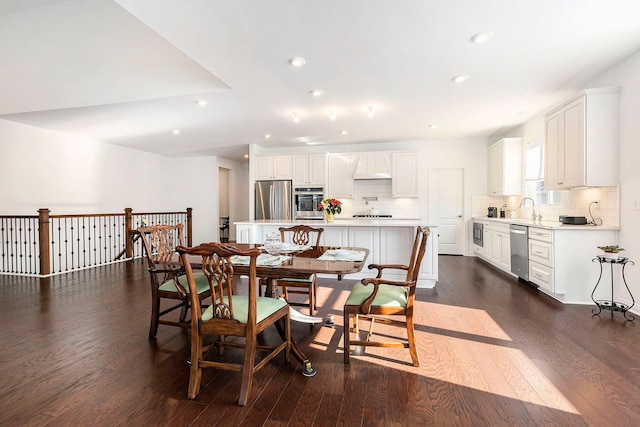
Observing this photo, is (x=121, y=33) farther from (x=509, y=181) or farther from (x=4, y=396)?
(x=509, y=181)

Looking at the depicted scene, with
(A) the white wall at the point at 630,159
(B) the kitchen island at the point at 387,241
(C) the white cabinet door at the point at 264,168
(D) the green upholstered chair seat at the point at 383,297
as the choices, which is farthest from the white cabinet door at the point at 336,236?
A: (A) the white wall at the point at 630,159

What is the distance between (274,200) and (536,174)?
5124 mm

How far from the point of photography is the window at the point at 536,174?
5.03 m

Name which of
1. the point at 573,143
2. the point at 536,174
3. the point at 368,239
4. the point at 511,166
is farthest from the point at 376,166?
the point at 573,143

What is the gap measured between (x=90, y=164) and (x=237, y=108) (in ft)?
14.0

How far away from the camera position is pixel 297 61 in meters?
3.04

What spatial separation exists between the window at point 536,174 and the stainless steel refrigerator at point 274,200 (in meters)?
4.64

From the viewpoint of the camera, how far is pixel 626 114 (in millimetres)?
3230

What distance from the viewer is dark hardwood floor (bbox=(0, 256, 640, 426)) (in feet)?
5.28

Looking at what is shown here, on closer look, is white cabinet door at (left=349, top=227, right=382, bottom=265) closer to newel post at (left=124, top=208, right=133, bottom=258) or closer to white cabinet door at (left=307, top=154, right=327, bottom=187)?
white cabinet door at (left=307, top=154, right=327, bottom=187)

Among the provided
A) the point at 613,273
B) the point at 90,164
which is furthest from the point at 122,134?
the point at 613,273

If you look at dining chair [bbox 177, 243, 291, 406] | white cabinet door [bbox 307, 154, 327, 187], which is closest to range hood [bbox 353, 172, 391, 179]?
white cabinet door [bbox 307, 154, 327, 187]

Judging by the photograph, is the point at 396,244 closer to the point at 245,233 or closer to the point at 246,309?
the point at 245,233

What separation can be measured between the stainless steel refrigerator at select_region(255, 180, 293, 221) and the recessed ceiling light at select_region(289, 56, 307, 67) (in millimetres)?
3959
